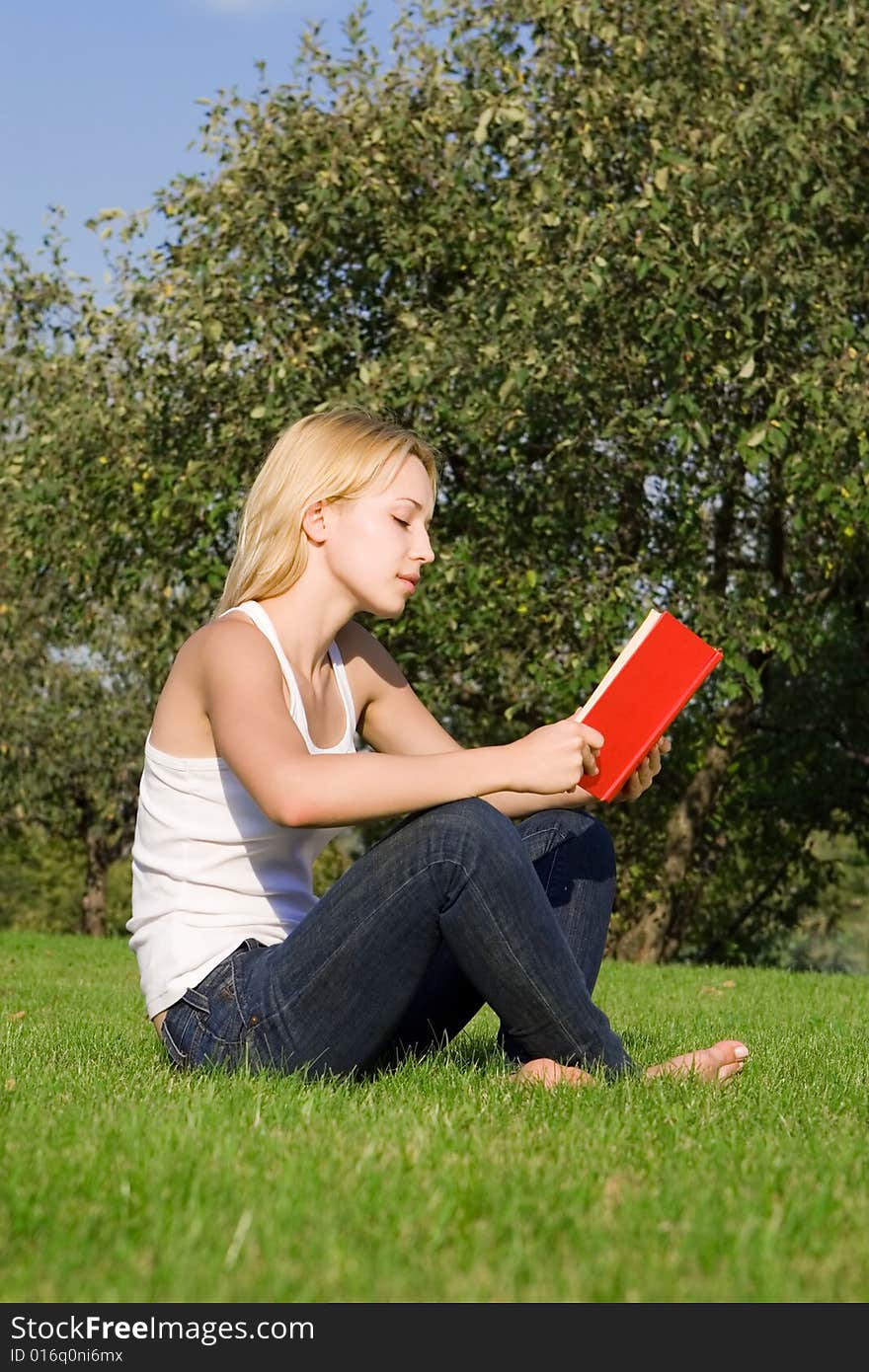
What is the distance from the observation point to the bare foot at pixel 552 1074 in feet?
13.8

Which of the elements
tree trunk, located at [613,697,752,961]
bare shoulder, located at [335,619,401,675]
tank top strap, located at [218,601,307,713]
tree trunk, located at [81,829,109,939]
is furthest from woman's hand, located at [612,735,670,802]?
tree trunk, located at [81,829,109,939]

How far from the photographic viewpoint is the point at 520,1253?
2.48 m

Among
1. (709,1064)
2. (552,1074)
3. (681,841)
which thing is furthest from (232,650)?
(681,841)

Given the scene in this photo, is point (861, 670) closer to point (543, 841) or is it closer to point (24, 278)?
point (24, 278)

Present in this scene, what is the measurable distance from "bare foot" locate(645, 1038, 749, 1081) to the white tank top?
→ 4.24ft

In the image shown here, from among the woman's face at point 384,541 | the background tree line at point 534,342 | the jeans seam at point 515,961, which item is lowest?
the jeans seam at point 515,961

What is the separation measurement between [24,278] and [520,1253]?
17906mm

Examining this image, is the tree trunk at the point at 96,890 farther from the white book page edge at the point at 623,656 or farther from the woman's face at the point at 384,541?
the white book page edge at the point at 623,656

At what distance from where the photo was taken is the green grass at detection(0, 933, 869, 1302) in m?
2.37

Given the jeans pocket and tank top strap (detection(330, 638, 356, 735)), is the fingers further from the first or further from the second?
the jeans pocket

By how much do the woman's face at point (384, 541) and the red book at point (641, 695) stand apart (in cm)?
67

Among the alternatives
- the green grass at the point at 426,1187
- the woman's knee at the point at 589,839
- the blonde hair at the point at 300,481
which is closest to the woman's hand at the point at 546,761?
the woman's knee at the point at 589,839

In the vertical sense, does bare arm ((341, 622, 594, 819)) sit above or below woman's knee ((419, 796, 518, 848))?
above

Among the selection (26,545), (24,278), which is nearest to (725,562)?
(26,545)
